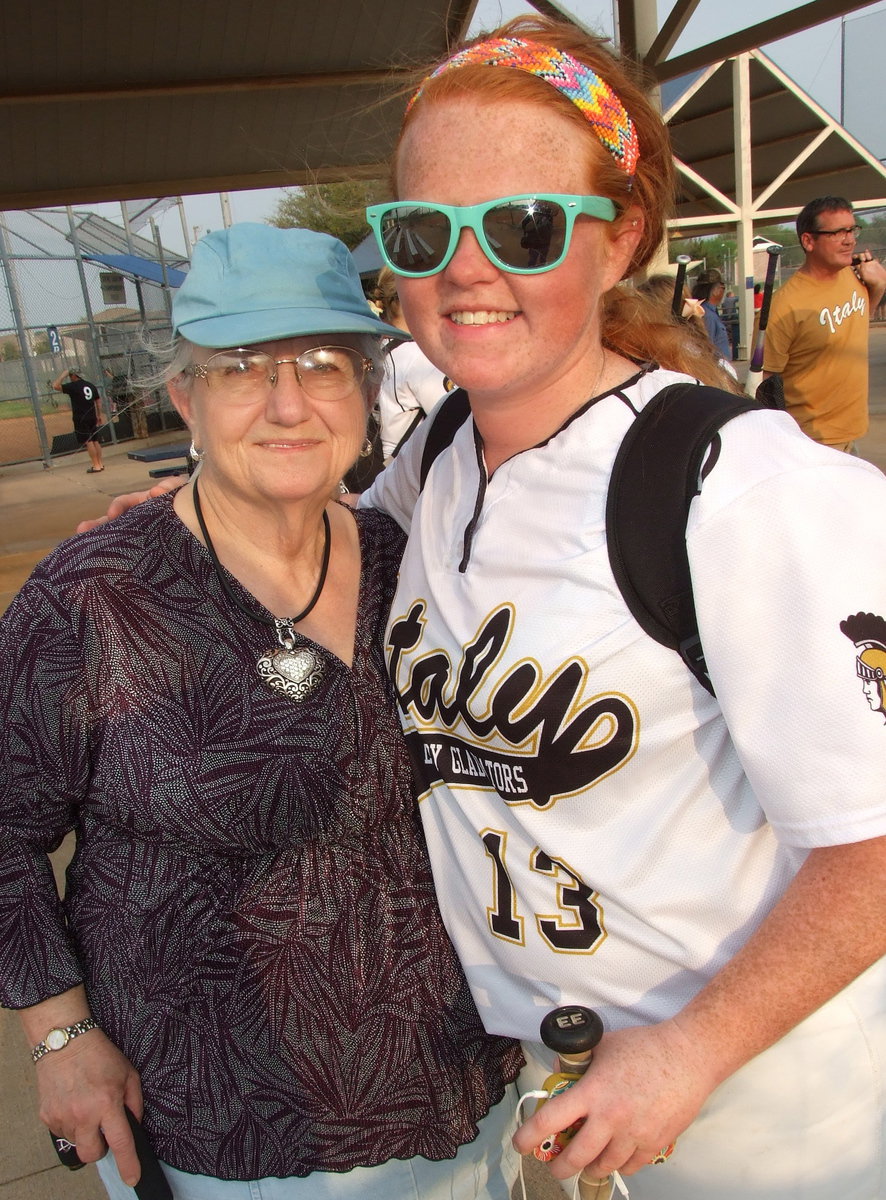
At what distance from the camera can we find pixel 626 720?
119 centimetres

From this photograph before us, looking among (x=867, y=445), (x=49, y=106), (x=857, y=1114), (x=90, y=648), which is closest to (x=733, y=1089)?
(x=857, y=1114)

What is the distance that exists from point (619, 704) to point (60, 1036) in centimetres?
106

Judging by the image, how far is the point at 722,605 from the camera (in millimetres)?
1068

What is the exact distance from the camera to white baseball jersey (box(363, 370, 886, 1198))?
104 cm

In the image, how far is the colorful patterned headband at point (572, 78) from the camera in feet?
4.35

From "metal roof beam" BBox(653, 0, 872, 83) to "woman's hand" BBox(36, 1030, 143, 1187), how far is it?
181 inches

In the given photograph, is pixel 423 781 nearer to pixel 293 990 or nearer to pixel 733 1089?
pixel 293 990

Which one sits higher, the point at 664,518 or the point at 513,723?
the point at 664,518

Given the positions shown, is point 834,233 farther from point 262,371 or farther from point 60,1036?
point 60,1036

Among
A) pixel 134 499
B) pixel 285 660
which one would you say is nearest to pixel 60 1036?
pixel 285 660

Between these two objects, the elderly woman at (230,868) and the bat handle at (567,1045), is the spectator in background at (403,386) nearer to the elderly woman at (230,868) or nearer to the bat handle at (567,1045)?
the elderly woman at (230,868)

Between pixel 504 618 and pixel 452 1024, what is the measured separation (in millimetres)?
721

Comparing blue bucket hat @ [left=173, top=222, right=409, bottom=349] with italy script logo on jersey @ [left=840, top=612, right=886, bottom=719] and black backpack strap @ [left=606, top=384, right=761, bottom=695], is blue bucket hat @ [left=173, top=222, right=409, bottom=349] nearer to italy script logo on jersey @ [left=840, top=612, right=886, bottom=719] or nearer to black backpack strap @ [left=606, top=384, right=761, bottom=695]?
black backpack strap @ [left=606, top=384, right=761, bottom=695]

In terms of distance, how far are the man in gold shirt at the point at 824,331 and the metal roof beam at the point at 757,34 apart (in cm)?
138
